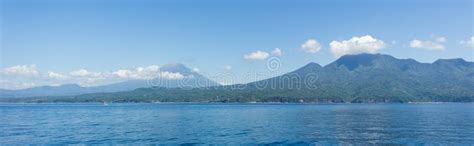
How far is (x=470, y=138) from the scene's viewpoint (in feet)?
125

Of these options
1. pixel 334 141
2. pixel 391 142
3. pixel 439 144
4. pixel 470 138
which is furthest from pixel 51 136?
pixel 470 138

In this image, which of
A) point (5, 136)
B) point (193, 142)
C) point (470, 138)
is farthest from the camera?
point (5, 136)

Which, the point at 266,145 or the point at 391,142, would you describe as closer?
the point at 266,145

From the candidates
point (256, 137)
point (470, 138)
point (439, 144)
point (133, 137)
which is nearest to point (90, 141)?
point (133, 137)

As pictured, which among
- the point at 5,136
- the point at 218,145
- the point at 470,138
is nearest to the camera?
the point at 218,145

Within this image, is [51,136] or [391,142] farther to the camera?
[51,136]

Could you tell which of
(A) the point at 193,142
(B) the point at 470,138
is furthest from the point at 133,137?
(B) the point at 470,138

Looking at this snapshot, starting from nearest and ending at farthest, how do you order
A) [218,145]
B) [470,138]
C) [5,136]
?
[218,145] → [470,138] → [5,136]

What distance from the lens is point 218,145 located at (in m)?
33.2

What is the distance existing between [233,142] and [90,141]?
1211 cm

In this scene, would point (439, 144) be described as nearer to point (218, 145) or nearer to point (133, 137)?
point (218, 145)

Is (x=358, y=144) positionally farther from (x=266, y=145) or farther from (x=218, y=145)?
(x=218, y=145)

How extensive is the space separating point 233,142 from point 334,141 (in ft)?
28.2

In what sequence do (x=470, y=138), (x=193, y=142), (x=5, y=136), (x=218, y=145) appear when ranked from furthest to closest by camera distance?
(x=5, y=136), (x=470, y=138), (x=193, y=142), (x=218, y=145)
